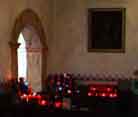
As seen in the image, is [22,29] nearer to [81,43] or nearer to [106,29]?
[81,43]

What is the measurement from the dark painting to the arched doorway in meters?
2.02

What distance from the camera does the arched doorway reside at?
41.4ft

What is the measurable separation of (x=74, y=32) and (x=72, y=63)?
4.12 ft

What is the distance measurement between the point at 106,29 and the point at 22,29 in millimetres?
4130

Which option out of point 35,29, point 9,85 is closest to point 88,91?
point 35,29

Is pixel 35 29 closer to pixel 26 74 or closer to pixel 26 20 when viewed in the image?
pixel 26 20

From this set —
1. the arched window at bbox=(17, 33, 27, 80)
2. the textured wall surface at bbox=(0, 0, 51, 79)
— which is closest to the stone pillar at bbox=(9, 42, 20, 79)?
the textured wall surface at bbox=(0, 0, 51, 79)

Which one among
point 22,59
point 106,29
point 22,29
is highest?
point 106,29

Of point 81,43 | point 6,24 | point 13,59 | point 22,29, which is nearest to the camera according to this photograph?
point 6,24

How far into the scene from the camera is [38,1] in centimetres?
1512

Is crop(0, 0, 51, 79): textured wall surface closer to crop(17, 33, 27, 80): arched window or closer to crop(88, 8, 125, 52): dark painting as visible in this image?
crop(17, 33, 27, 80): arched window

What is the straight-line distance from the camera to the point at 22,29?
45.6ft

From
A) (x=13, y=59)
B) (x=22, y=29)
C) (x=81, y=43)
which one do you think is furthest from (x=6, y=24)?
(x=81, y=43)

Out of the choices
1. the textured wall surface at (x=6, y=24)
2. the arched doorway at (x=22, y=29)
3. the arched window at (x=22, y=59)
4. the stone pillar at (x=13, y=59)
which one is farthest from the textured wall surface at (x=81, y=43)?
the stone pillar at (x=13, y=59)
